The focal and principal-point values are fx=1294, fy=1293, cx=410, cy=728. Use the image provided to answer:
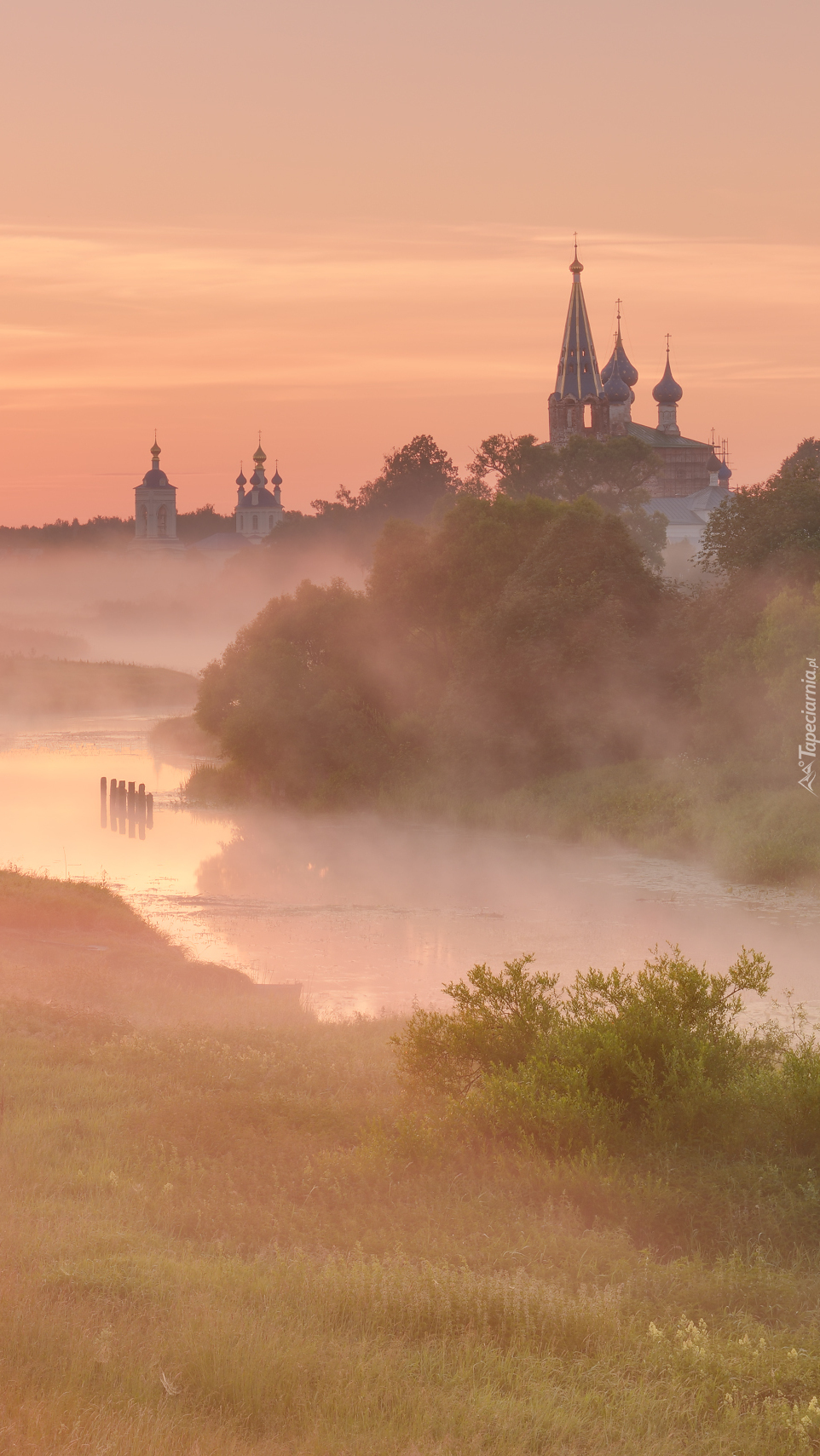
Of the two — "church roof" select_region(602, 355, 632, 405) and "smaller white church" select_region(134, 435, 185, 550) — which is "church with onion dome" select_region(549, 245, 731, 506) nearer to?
"church roof" select_region(602, 355, 632, 405)

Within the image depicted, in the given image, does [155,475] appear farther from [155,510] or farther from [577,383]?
[577,383]

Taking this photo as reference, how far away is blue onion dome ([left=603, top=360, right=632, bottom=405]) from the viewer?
3893 inches

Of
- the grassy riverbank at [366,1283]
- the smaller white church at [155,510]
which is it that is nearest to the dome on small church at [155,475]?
the smaller white church at [155,510]

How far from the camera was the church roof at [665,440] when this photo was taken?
106125 millimetres

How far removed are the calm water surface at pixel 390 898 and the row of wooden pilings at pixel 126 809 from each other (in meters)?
0.46

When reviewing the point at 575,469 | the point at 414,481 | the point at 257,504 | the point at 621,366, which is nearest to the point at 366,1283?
the point at 575,469

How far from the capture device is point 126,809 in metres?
46.0

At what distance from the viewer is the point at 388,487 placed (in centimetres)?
8812

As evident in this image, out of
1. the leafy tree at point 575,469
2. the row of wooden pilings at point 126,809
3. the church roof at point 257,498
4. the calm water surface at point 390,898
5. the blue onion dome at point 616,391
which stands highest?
the church roof at point 257,498

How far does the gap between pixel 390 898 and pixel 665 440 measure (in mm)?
84179

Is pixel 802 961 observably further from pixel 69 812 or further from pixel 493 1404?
pixel 69 812

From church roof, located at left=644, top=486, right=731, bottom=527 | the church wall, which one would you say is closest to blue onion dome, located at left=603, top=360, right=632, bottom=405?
church roof, located at left=644, top=486, right=731, bottom=527

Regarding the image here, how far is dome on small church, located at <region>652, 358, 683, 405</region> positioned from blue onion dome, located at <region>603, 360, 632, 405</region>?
10.7 metres

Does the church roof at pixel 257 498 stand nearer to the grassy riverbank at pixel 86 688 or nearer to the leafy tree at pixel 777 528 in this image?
the grassy riverbank at pixel 86 688
